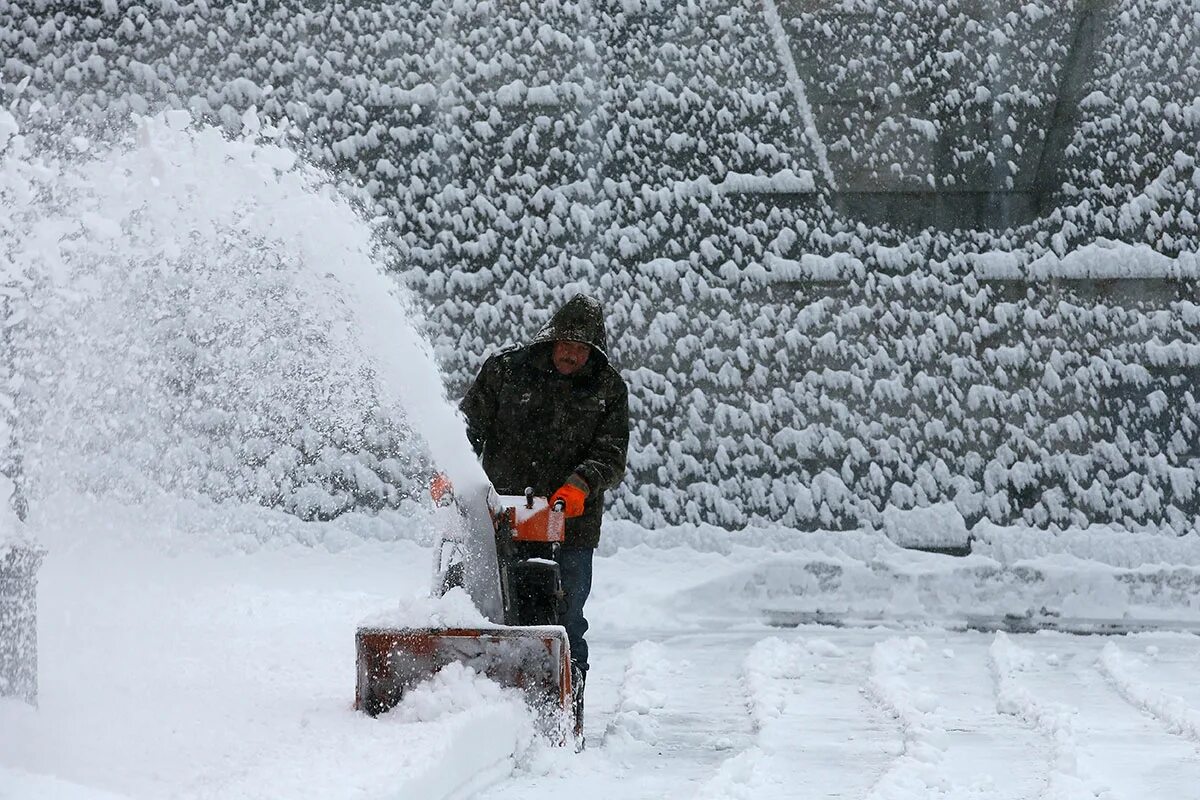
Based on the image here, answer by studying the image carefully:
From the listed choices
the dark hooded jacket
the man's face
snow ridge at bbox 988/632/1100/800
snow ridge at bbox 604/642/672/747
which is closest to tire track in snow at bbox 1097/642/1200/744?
snow ridge at bbox 988/632/1100/800

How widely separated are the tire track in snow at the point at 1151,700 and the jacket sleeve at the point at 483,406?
2.80m

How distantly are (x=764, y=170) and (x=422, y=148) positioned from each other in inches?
83.6

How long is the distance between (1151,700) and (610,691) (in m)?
2.27

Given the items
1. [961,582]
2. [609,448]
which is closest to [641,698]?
[609,448]

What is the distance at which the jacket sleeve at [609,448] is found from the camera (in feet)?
18.1

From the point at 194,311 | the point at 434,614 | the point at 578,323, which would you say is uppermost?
the point at 194,311

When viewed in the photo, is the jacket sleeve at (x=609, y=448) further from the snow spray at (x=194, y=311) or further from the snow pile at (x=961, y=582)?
the snow pile at (x=961, y=582)

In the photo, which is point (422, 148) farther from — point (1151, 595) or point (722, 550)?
point (1151, 595)

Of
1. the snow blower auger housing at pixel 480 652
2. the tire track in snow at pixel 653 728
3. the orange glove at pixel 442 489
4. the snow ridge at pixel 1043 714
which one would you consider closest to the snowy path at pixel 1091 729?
the snow ridge at pixel 1043 714

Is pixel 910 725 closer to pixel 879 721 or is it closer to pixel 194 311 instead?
pixel 879 721

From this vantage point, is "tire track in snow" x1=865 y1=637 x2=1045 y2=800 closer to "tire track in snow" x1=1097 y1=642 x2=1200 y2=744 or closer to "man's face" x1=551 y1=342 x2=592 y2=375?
"tire track in snow" x1=1097 y1=642 x2=1200 y2=744

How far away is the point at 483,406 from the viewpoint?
582cm

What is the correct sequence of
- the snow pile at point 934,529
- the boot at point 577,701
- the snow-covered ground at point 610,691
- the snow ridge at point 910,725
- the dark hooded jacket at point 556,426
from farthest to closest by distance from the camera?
the snow pile at point 934,529 < the dark hooded jacket at point 556,426 < the boot at point 577,701 < the snow ridge at point 910,725 < the snow-covered ground at point 610,691

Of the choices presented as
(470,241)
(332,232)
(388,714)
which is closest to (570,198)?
(470,241)
